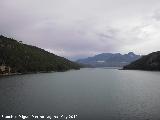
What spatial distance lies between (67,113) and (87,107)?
13.0 m

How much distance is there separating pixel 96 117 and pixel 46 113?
15987 millimetres

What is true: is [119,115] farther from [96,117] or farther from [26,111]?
[26,111]

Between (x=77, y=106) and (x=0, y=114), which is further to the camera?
(x=77, y=106)

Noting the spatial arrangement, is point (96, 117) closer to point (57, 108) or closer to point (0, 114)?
point (57, 108)

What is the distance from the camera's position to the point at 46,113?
87.9 meters

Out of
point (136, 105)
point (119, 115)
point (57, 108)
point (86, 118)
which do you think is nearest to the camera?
point (86, 118)

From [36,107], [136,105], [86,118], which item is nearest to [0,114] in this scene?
[36,107]

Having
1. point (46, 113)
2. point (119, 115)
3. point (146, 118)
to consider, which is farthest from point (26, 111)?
point (146, 118)

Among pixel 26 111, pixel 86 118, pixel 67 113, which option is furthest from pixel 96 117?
pixel 26 111

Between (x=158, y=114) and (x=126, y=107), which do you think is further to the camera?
(x=126, y=107)

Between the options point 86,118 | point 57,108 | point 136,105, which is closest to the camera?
point 86,118

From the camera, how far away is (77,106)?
101000 millimetres

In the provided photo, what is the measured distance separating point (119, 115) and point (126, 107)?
14.7 meters

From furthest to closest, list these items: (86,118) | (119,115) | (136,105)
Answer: (136,105) → (119,115) → (86,118)
